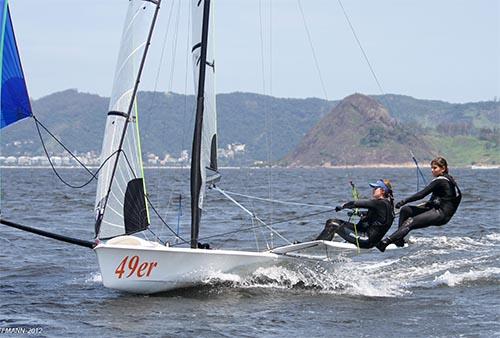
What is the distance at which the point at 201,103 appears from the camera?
12.1 metres

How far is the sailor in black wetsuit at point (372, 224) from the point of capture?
1179cm

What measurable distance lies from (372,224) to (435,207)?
87cm

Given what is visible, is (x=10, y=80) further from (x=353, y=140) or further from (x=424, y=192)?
(x=353, y=140)

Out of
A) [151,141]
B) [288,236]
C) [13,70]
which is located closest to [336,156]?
[151,141]

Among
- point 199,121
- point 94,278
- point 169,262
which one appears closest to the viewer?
point 169,262

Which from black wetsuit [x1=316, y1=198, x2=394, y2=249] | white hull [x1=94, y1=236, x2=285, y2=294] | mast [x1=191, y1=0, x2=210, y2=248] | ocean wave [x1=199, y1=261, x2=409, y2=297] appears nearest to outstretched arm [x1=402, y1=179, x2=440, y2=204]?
black wetsuit [x1=316, y1=198, x2=394, y2=249]

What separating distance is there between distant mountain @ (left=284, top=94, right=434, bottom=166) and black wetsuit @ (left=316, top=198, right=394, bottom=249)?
136 metres

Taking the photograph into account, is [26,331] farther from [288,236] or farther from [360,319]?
[288,236]

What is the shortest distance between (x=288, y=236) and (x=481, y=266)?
246 inches

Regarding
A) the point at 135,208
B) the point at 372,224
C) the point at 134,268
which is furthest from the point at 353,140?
the point at 134,268

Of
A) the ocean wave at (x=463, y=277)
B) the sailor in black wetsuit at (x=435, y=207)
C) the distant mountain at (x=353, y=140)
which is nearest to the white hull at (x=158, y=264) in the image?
the sailor in black wetsuit at (x=435, y=207)

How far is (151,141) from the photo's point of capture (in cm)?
16925

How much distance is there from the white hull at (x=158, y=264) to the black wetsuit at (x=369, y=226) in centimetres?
87

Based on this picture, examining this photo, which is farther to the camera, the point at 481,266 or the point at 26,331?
the point at 481,266
